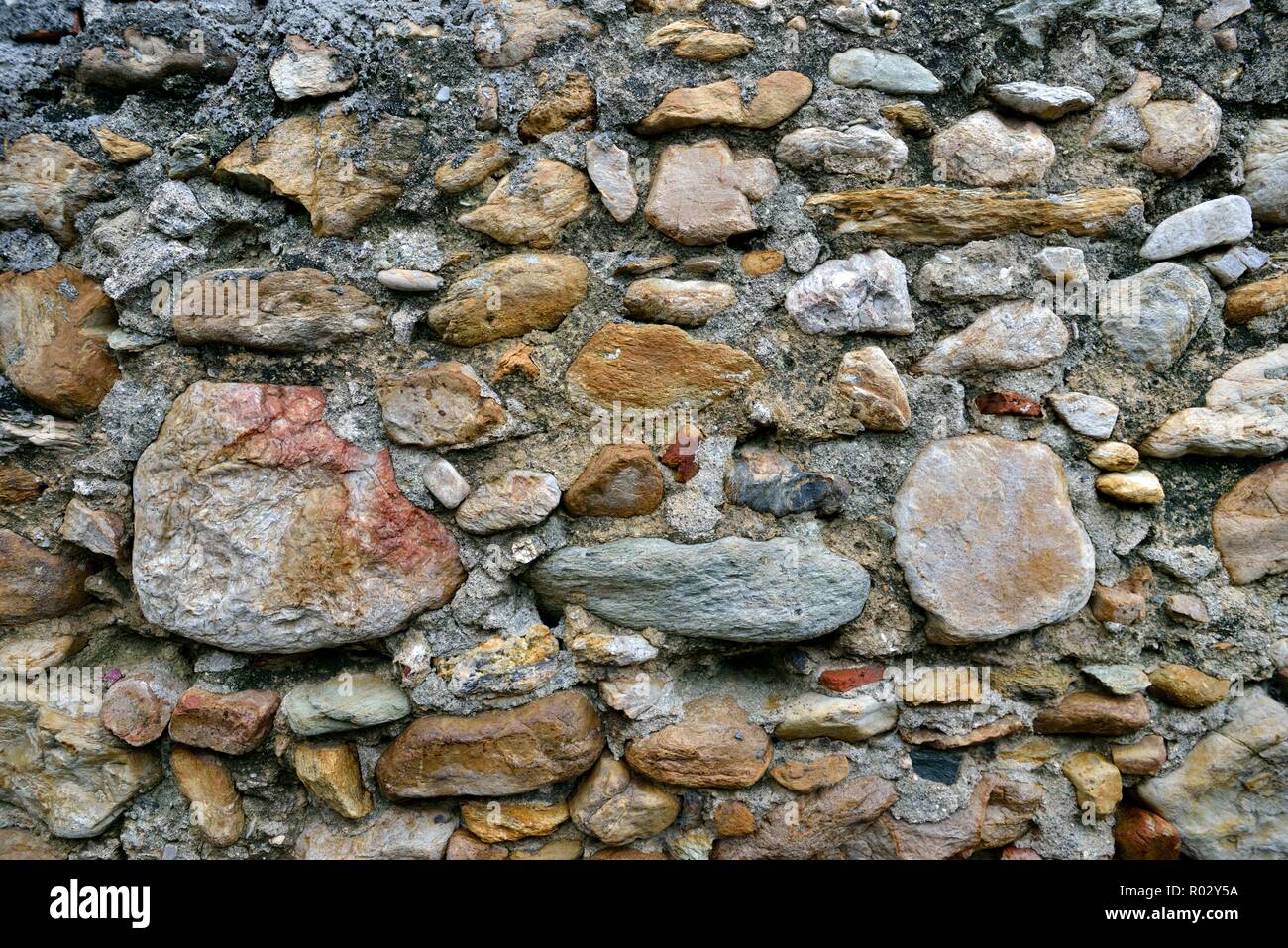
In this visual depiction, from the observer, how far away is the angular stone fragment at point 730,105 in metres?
1.66

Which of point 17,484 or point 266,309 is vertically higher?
point 266,309

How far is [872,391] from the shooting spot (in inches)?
65.8

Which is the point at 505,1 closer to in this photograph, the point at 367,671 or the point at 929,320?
the point at 929,320

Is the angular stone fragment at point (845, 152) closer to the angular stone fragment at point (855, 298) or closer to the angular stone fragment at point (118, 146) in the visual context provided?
the angular stone fragment at point (855, 298)

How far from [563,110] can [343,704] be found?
129cm

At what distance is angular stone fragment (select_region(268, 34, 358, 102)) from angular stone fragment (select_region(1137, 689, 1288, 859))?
2304 mm

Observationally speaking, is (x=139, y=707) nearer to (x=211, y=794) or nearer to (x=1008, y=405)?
(x=211, y=794)

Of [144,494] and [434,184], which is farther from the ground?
[434,184]

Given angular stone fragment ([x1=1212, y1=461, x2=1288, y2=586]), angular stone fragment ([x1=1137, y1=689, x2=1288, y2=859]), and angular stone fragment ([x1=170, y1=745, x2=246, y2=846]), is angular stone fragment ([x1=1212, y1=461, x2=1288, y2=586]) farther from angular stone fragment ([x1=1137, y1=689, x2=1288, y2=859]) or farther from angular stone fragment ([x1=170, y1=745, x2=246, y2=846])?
angular stone fragment ([x1=170, y1=745, x2=246, y2=846])

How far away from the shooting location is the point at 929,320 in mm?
1710

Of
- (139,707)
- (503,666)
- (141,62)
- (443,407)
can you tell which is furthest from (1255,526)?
(141,62)

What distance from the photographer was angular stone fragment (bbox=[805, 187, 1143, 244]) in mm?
1686

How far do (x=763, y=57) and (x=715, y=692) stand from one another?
1.34 meters

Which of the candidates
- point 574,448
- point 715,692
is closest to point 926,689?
point 715,692
